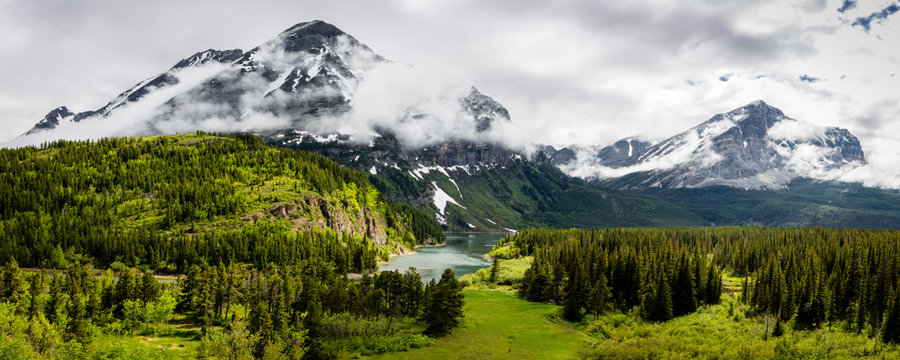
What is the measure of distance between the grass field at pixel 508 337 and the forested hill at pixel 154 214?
225ft

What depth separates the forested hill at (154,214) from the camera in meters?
131

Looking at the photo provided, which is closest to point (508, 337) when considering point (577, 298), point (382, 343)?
point (382, 343)

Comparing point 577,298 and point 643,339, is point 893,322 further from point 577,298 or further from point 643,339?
point 577,298

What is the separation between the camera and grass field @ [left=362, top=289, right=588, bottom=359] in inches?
2731

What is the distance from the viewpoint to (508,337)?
258ft

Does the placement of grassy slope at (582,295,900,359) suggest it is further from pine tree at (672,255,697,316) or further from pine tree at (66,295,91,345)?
pine tree at (66,295,91,345)

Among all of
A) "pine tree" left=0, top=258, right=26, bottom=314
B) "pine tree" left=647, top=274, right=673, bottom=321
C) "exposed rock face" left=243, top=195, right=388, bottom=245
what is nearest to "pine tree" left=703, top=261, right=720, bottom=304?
"pine tree" left=647, top=274, right=673, bottom=321

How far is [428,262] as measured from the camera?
196 m

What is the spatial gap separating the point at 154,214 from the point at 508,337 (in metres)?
137

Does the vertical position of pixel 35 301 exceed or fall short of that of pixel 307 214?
it falls short

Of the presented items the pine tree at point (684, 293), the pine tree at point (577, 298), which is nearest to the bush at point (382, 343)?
the pine tree at point (577, 298)

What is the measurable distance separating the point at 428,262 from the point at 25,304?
136504mm

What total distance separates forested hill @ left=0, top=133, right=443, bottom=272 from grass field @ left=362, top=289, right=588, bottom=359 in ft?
225

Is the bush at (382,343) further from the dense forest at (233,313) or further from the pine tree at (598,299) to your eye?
A: the pine tree at (598,299)
